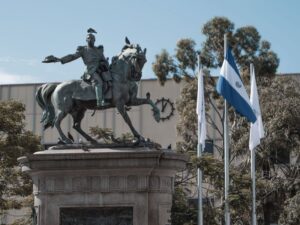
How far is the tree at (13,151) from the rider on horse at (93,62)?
15.1 m

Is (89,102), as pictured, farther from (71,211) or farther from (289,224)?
(289,224)

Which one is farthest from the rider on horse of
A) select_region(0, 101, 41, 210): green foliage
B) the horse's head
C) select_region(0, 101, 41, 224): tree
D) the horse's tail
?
select_region(0, 101, 41, 210): green foliage

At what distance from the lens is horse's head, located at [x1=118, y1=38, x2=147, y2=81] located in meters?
15.8

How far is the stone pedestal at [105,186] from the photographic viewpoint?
14.4m

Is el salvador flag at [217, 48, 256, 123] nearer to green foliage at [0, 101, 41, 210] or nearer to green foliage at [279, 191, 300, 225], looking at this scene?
green foliage at [279, 191, 300, 225]

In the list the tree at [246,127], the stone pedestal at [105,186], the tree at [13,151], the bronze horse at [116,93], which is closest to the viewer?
the stone pedestal at [105,186]

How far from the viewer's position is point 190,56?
40.7 meters

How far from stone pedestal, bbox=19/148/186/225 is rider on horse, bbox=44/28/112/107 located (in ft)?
5.49

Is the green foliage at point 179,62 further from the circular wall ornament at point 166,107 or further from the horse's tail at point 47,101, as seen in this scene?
the horse's tail at point 47,101

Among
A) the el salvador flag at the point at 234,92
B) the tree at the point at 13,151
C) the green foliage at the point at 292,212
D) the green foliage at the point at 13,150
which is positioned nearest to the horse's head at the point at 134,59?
the el salvador flag at the point at 234,92

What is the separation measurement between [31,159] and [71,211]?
4.79ft

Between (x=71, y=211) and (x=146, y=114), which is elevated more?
(x=146, y=114)

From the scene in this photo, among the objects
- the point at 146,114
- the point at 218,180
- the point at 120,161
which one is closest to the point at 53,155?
the point at 120,161

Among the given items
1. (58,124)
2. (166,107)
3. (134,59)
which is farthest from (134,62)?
(166,107)
